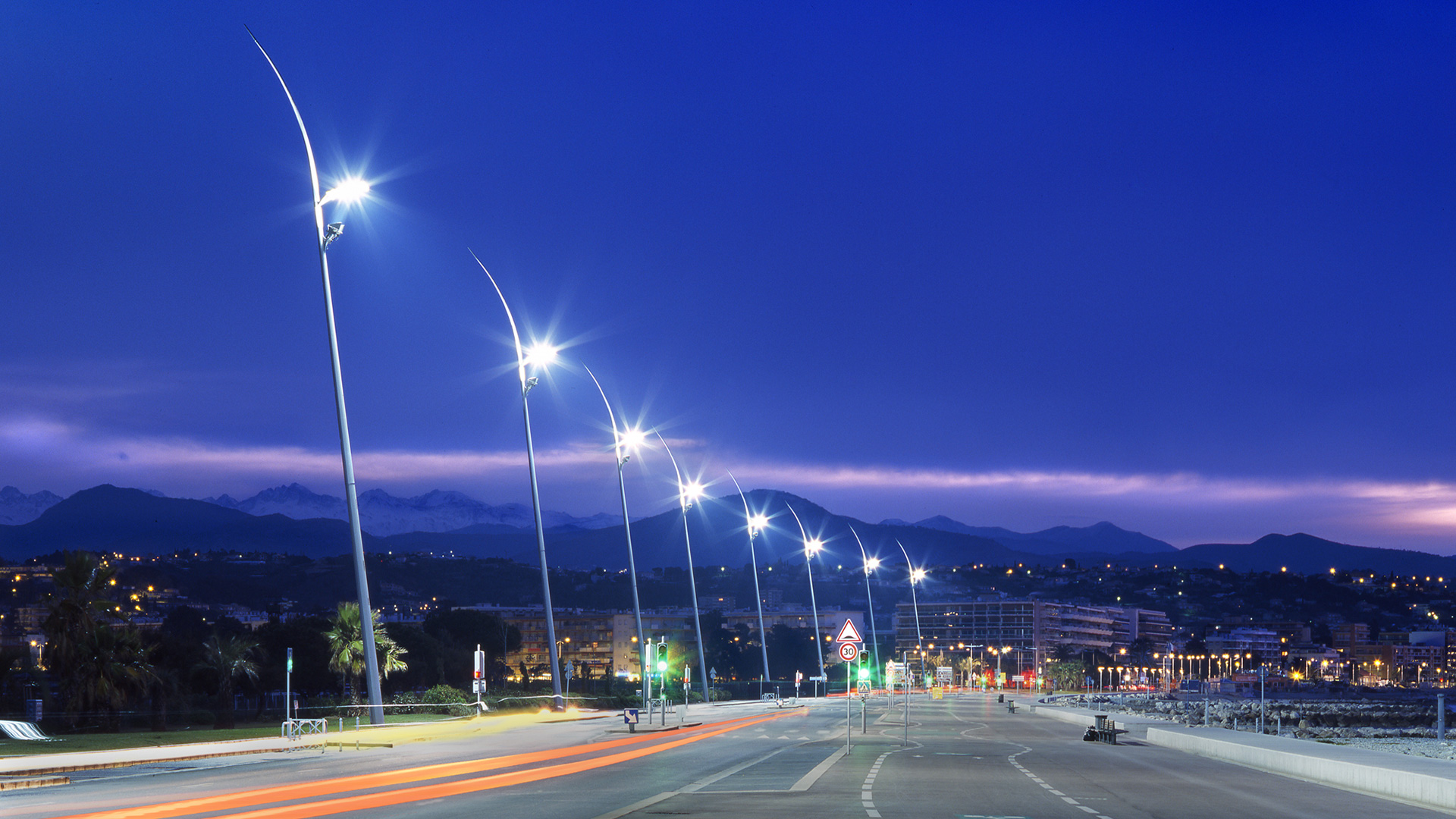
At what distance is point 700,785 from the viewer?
76.7ft

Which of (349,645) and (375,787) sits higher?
(349,645)

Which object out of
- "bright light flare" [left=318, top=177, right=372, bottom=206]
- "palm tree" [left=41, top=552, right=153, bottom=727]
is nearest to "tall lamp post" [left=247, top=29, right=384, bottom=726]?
"bright light flare" [left=318, top=177, right=372, bottom=206]

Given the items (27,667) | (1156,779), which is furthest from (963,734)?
(27,667)

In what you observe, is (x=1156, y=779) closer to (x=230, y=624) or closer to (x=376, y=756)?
(x=376, y=756)

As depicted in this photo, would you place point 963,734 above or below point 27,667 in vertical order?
below

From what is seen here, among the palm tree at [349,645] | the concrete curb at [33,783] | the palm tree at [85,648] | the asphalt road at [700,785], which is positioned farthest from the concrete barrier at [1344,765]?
the palm tree at [85,648]

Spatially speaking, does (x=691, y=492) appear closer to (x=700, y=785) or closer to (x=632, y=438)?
(x=632, y=438)

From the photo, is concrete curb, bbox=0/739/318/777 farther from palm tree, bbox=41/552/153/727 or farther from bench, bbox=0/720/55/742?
palm tree, bbox=41/552/153/727

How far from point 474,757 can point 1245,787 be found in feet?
57.8

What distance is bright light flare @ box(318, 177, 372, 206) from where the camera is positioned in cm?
3632

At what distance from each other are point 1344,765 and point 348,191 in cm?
2760

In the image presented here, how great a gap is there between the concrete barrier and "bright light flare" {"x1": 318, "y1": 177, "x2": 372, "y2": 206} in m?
27.0

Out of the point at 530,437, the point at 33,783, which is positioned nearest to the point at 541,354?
the point at 530,437

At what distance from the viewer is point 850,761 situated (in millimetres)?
31109
